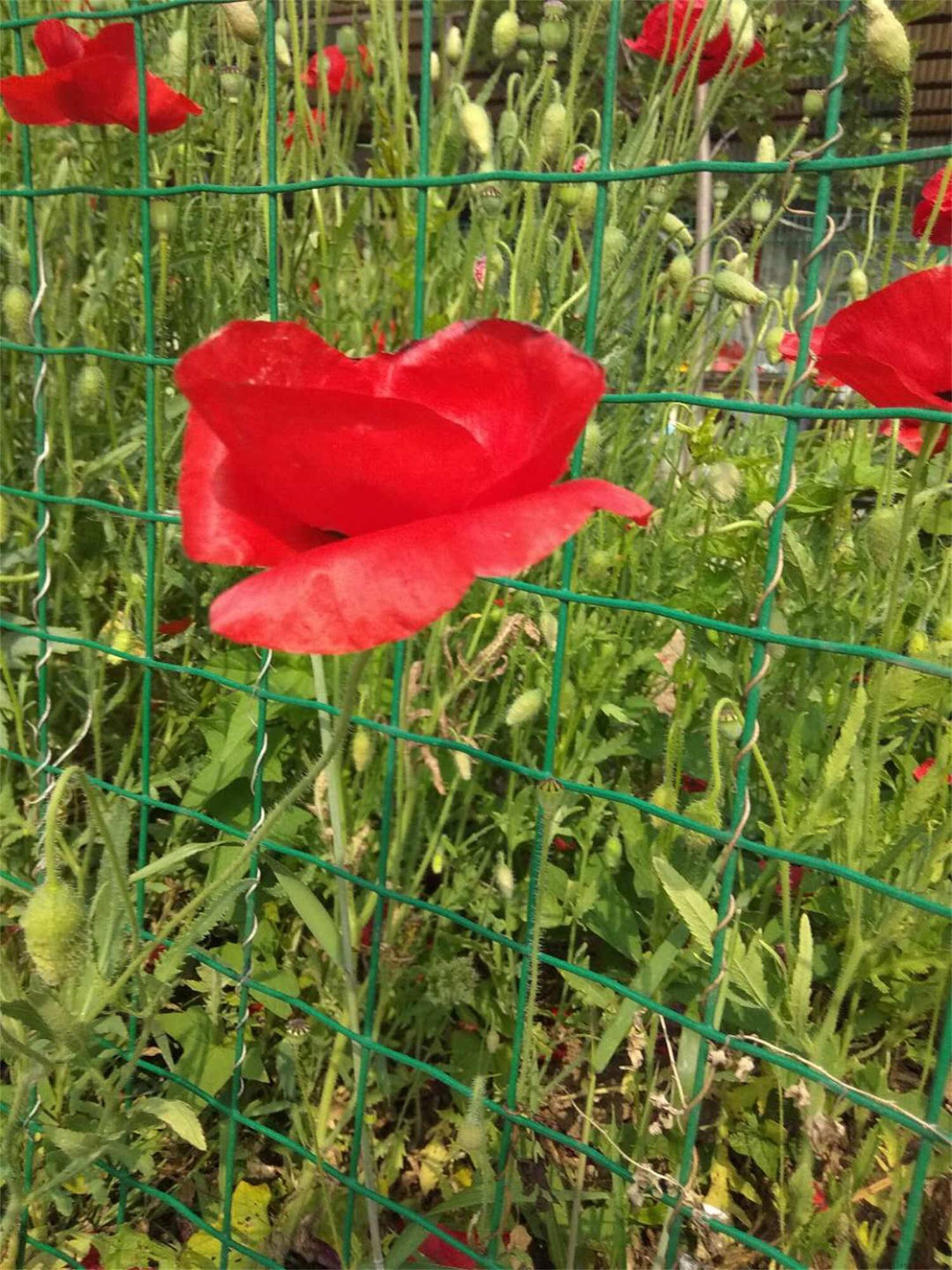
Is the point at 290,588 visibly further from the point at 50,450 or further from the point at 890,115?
the point at 890,115

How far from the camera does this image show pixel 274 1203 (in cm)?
108

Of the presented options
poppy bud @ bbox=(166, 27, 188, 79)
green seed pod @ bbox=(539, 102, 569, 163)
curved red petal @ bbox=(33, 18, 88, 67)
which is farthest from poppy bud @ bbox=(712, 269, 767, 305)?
poppy bud @ bbox=(166, 27, 188, 79)

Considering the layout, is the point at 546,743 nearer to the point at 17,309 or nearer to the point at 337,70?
the point at 17,309

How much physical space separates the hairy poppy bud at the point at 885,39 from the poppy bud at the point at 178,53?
838 millimetres

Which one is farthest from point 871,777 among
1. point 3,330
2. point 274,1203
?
point 3,330

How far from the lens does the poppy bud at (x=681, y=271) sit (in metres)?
1.19

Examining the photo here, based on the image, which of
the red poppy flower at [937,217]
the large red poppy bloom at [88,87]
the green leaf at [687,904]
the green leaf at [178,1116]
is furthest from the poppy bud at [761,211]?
the green leaf at [178,1116]

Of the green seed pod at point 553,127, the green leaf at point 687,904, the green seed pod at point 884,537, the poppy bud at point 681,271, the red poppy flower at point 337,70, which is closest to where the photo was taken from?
the green leaf at point 687,904

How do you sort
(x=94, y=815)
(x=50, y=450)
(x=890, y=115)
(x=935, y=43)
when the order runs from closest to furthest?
(x=94, y=815)
(x=50, y=450)
(x=935, y=43)
(x=890, y=115)

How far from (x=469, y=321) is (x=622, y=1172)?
1.94ft

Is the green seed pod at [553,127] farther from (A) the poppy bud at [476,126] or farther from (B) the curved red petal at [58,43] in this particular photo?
(B) the curved red petal at [58,43]

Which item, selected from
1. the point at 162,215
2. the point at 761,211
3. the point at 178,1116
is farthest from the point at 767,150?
the point at 178,1116

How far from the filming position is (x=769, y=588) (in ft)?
2.15

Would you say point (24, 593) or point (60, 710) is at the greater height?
point (24, 593)
